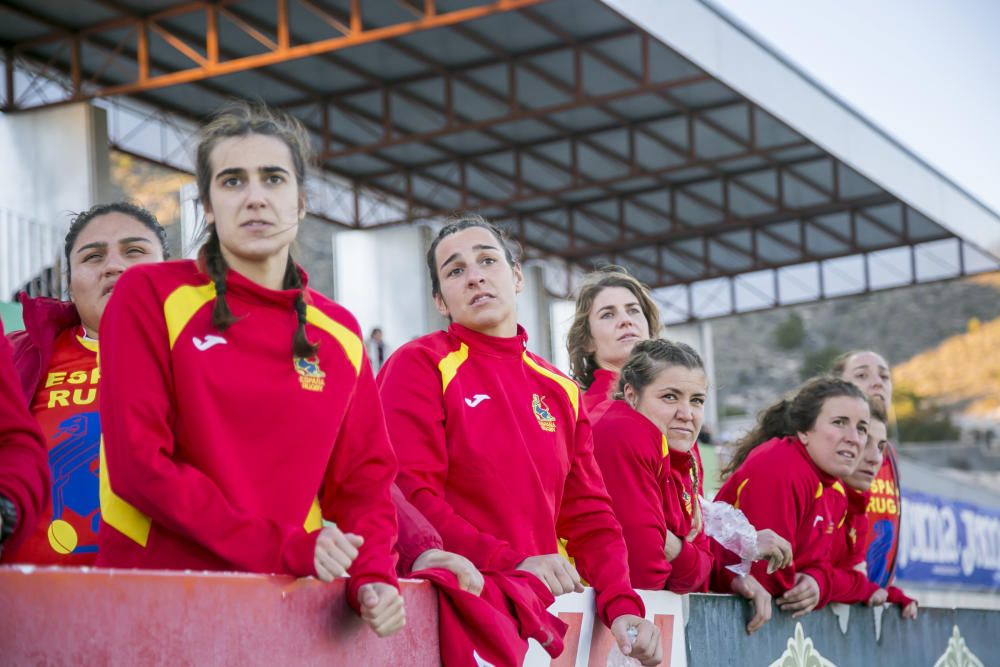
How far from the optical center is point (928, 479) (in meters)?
22.3

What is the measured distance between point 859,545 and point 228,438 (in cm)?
385

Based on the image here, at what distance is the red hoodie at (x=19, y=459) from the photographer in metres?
2.44

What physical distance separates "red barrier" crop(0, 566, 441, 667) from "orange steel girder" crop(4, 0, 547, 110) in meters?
14.2

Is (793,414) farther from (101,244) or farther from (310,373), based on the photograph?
(310,373)

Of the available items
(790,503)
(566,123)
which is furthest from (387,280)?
(790,503)

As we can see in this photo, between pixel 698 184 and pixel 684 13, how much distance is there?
29.5ft

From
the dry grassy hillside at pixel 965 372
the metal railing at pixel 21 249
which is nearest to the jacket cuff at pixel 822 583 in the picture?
the metal railing at pixel 21 249

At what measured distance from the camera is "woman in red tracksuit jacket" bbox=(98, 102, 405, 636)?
2.34 meters

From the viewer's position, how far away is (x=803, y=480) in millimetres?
5125

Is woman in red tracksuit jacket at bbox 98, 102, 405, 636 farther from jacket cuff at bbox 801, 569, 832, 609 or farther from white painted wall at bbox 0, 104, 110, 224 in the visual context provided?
white painted wall at bbox 0, 104, 110, 224

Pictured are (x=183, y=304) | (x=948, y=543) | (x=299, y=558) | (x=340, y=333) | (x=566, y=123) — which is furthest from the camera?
(x=566, y=123)

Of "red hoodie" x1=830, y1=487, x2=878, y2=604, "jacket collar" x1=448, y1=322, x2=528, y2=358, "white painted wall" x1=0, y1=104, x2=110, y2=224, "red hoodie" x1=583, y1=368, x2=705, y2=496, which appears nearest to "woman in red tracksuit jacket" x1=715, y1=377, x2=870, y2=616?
"red hoodie" x1=830, y1=487, x2=878, y2=604

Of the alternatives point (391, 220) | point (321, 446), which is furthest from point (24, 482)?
point (391, 220)

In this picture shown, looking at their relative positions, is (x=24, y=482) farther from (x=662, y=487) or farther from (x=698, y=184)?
(x=698, y=184)
